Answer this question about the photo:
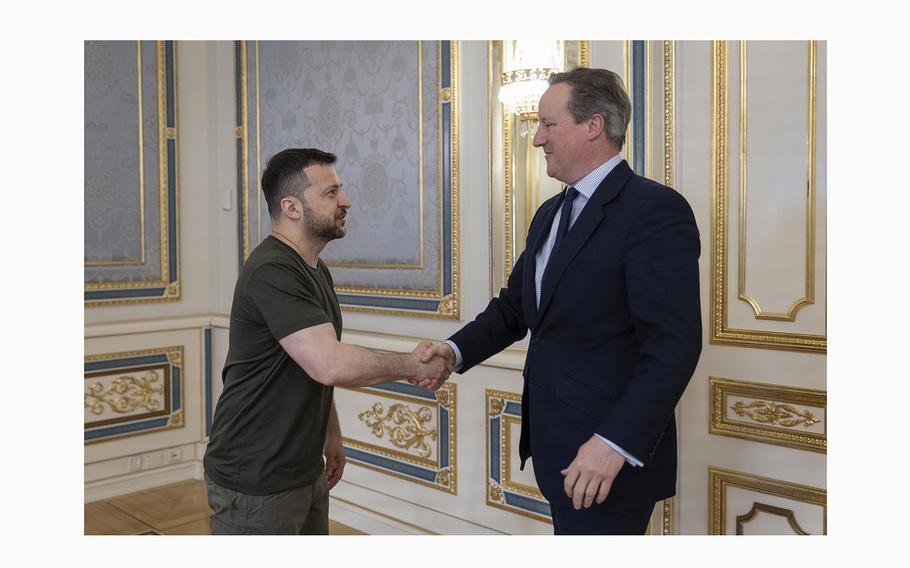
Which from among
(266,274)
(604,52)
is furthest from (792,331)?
(266,274)

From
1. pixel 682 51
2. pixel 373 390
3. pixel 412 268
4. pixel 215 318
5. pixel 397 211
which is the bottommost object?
pixel 373 390

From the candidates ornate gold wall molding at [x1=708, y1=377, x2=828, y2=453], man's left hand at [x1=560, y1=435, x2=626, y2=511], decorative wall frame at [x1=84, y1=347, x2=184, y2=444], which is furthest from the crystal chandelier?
decorative wall frame at [x1=84, y1=347, x2=184, y2=444]

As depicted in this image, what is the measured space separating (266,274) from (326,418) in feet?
1.53

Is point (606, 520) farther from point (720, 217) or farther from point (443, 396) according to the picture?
point (443, 396)

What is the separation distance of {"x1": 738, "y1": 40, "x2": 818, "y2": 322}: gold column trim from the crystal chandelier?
68 cm

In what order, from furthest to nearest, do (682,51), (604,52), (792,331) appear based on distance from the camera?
1. (604,52)
2. (682,51)
3. (792,331)

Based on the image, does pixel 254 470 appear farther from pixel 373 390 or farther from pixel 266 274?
pixel 373 390

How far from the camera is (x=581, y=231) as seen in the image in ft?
5.89

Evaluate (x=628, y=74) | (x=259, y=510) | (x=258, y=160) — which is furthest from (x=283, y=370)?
(x=258, y=160)

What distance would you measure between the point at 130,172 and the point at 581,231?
3.24 metres

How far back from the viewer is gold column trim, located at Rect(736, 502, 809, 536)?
238 centimetres

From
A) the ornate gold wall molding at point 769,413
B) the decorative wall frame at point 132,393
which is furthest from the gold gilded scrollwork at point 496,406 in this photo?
the decorative wall frame at point 132,393

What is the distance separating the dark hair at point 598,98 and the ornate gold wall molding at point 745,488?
1.26 meters

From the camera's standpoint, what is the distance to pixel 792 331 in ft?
7.77
